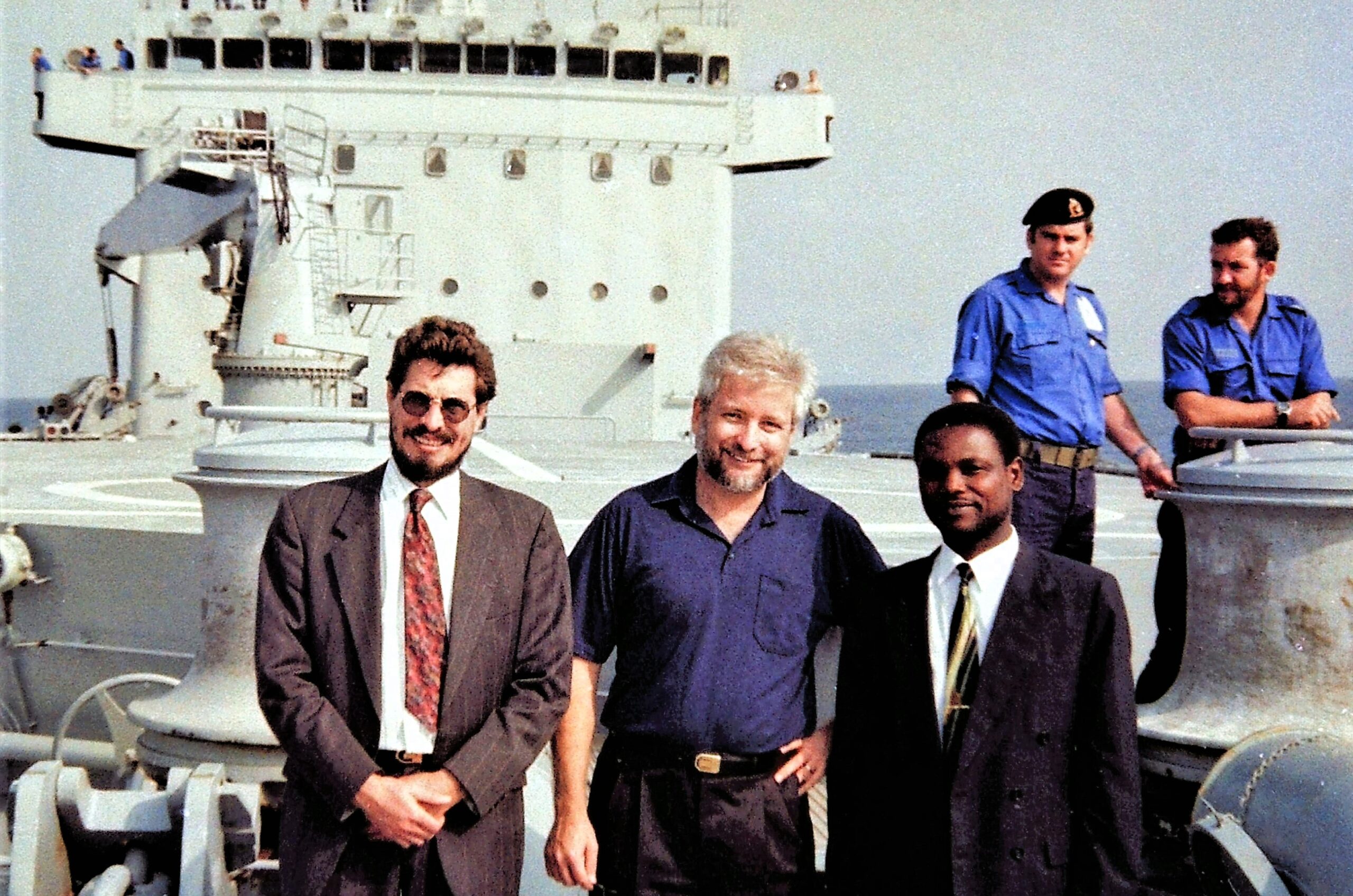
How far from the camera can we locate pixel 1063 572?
2.45 m

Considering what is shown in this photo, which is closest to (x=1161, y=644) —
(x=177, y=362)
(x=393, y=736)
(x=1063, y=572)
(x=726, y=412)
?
(x=1063, y=572)

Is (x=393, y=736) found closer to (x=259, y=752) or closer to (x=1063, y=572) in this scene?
(x=1063, y=572)

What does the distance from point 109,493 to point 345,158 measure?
935 centimetres

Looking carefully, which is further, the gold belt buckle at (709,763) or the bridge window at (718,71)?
the bridge window at (718,71)

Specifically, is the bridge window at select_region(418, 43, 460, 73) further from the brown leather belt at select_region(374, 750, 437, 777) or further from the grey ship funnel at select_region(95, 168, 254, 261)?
the brown leather belt at select_region(374, 750, 437, 777)

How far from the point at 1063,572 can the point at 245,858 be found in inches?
88.3

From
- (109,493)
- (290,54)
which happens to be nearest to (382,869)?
(109,493)

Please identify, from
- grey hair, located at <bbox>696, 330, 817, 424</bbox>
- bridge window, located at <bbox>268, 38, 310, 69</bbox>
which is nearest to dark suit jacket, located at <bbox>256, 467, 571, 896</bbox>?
grey hair, located at <bbox>696, 330, 817, 424</bbox>

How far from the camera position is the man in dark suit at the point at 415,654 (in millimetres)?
2451

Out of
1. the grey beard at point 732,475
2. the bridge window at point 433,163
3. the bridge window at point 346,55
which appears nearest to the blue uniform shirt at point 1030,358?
the grey beard at point 732,475

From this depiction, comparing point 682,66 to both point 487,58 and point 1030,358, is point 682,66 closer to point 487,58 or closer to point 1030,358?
point 487,58

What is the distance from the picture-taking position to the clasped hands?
2.39m

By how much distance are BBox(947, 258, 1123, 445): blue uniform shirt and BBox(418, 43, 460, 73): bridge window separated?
1522 centimetres

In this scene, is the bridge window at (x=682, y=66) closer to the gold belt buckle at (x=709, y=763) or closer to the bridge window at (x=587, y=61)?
the bridge window at (x=587, y=61)
